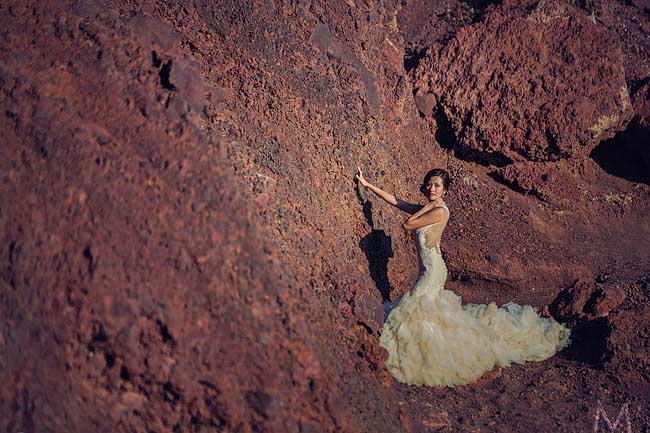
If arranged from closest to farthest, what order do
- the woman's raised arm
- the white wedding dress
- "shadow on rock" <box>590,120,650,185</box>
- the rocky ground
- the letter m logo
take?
the rocky ground < the letter m logo < the white wedding dress < the woman's raised arm < "shadow on rock" <box>590,120,650,185</box>

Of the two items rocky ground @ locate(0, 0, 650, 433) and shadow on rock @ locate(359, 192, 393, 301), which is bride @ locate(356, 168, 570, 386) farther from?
shadow on rock @ locate(359, 192, 393, 301)

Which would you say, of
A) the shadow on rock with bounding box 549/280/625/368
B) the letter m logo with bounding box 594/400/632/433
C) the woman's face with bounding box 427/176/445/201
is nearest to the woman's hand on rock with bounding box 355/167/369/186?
the woman's face with bounding box 427/176/445/201

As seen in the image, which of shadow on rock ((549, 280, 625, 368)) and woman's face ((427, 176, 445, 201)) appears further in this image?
shadow on rock ((549, 280, 625, 368))

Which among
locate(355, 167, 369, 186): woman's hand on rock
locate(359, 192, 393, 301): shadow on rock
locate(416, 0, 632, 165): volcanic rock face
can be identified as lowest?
locate(359, 192, 393, 301): shadow on rock

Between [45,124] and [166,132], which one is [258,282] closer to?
[166,132]

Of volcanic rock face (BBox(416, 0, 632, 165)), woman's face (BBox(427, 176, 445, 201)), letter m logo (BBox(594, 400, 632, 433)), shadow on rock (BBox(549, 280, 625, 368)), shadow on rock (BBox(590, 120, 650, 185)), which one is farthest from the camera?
shadow on rock (BBox(590, 120, 650, 185))

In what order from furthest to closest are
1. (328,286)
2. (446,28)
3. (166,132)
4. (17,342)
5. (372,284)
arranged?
(446,28) < (372,284) < (328,286) < (166,132) < (17,342)

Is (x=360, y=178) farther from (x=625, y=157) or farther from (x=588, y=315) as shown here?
(x=625, y=157)

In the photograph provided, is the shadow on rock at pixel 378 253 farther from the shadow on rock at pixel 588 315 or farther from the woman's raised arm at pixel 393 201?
the shadow on rock at pixel 588 315

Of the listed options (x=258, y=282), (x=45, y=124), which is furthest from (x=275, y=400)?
(x=45, y=124)
